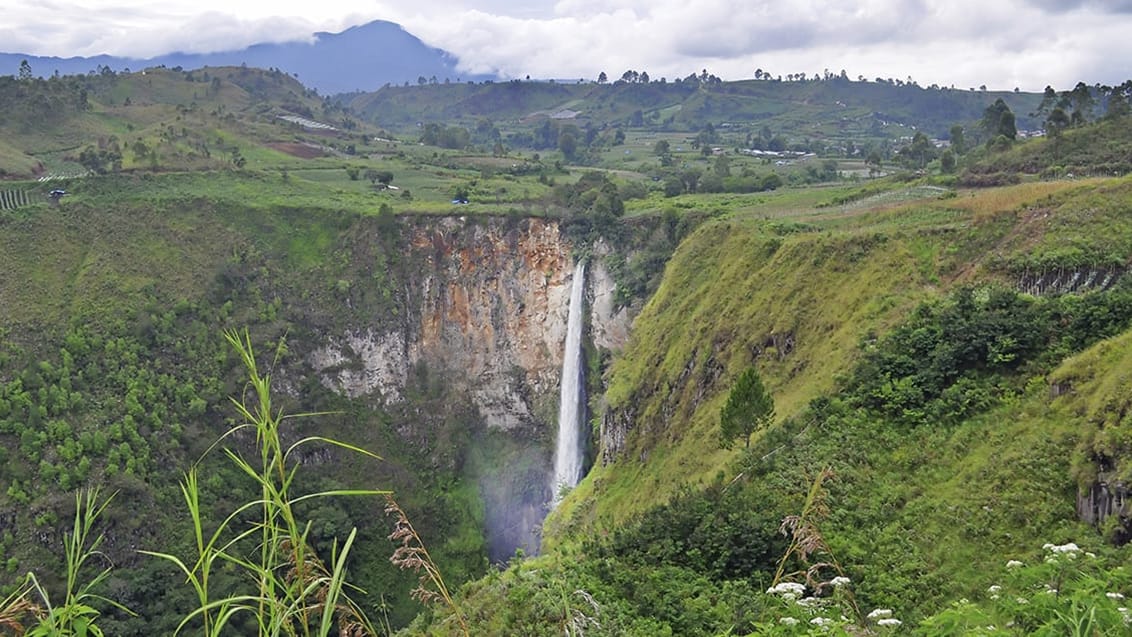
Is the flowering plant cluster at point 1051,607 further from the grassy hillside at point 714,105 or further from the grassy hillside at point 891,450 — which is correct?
the grassy hillside at point 714,105

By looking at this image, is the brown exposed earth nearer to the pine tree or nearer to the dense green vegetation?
the dense green vegetation

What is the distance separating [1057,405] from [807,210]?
20182 millimetres

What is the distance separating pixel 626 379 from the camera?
29.5 m

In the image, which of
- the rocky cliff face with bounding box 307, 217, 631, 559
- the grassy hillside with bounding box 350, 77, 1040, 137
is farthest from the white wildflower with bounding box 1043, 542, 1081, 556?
the grassy hillside with bounding box 350, 77, 1040, 137

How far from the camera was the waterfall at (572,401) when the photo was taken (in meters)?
35.4

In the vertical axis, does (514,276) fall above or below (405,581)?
above

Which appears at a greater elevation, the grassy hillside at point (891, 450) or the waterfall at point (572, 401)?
the grassy hillside at point (891, 450)

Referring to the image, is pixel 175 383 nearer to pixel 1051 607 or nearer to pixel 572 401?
pixel 572 401

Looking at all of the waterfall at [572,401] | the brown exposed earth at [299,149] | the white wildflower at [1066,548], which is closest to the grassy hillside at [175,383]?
the waterfall at [572,401]

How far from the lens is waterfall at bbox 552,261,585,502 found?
116 feet

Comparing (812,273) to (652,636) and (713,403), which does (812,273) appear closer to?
(713,403)

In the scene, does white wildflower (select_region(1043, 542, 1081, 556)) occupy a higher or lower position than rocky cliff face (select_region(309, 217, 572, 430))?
higher

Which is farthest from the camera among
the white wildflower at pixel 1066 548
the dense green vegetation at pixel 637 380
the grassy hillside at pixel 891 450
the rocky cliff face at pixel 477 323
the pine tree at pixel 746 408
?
the rocky cliff face at pixel 477 323

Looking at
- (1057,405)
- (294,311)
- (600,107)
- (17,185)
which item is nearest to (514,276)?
(294,311)
